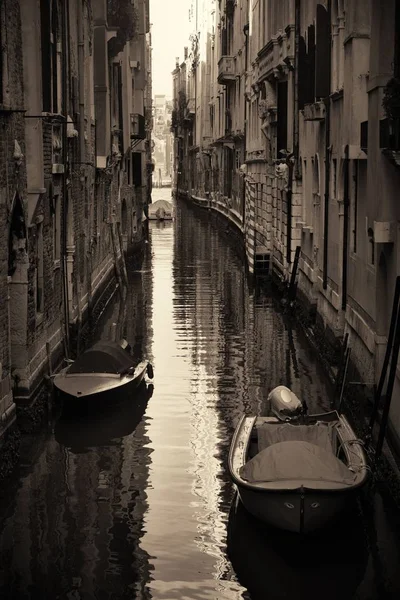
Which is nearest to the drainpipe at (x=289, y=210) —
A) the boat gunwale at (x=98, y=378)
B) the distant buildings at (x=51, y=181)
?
the distant buildings at (x=51, y=181)

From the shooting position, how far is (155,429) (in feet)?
56.0

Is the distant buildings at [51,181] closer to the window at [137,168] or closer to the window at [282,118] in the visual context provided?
the window at [282,118]

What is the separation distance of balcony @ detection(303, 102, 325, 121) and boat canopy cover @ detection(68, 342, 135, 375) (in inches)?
302

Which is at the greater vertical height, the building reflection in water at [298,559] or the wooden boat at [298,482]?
the wooden boat at [298,482]

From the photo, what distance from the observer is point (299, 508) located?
11.5 meters

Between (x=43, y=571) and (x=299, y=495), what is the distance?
265 centimetres

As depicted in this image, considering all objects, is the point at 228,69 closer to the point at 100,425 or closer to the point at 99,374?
the point at 99,374

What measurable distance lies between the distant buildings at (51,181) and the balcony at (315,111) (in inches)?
193

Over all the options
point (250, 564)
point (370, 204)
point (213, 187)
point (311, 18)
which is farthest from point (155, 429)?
point (213, 187)

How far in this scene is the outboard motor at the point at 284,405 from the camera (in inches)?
606

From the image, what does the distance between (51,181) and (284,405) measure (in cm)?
618

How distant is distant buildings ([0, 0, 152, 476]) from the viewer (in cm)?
1508

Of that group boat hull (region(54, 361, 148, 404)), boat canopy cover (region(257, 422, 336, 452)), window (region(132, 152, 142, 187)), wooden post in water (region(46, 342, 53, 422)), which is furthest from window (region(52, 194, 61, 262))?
window (region(132, 152, 142, 187))

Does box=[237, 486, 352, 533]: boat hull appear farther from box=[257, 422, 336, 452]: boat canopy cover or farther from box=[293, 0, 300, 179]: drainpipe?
box=[293, 0, 300, 179]: drainpipe
